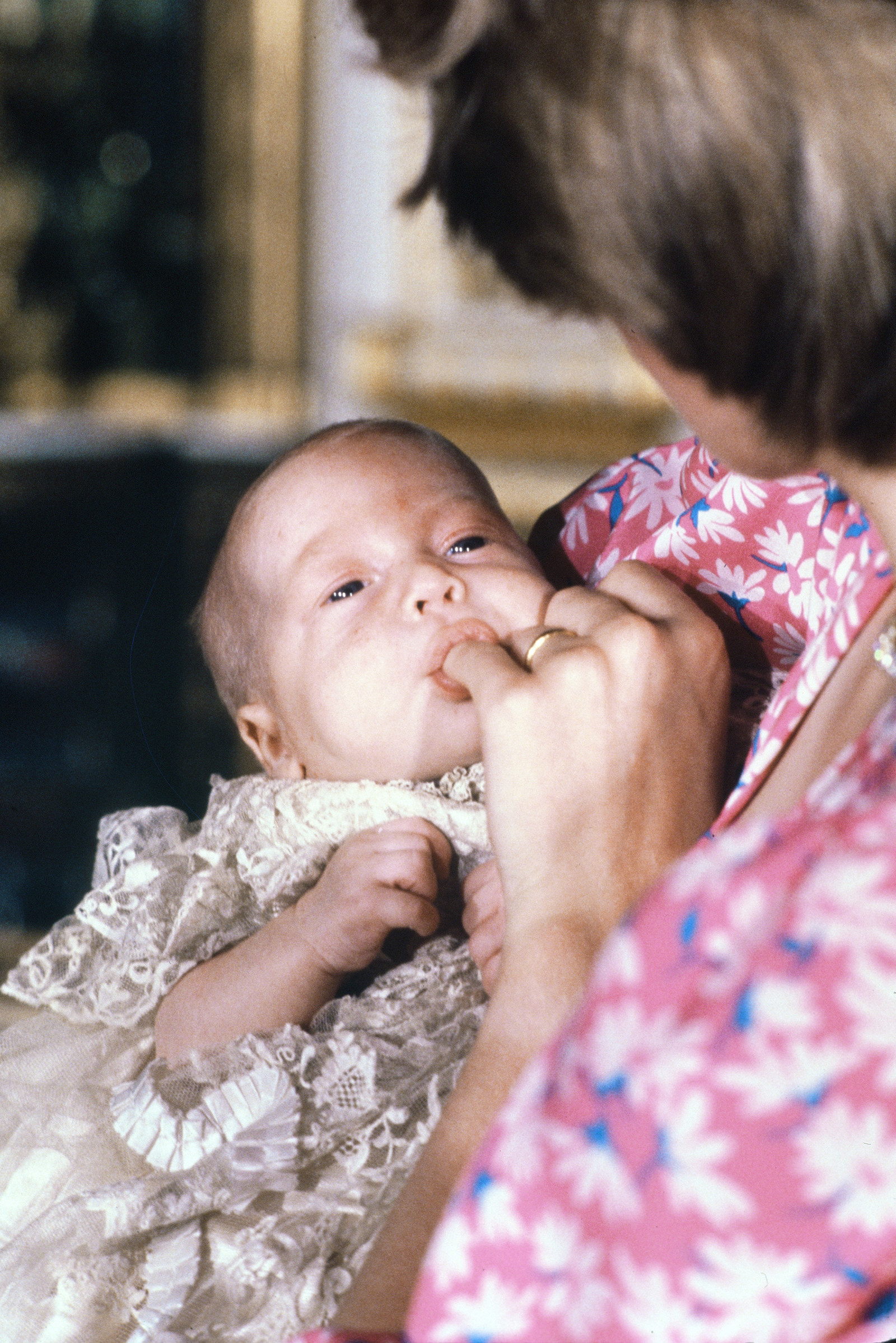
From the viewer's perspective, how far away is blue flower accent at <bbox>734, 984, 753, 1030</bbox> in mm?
333

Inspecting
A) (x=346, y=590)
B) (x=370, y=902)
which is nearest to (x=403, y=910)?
(x=370, y=902)

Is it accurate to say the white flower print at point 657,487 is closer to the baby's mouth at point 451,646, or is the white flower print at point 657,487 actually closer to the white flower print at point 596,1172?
the baby's mouth at point 451,646

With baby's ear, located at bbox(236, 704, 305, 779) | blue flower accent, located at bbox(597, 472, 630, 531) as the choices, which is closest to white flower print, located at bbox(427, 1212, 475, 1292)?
baby's ear, located at bbox(236, 704, 305, 779)

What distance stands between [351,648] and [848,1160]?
56 cm

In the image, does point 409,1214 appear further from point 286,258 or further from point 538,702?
point 286,258

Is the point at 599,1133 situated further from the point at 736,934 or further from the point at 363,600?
the point at 363,600

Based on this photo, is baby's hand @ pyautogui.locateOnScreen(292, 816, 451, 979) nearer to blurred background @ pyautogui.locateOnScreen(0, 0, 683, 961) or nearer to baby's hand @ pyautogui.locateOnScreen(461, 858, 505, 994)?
baby's hand @ pyautogui.locateOnScreen(461, 858, 505, 994)

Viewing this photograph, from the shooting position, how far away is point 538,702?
630 mm

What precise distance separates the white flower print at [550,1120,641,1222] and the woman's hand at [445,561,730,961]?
240 mm

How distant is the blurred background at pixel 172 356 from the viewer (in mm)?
2758

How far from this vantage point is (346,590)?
89 centimetres

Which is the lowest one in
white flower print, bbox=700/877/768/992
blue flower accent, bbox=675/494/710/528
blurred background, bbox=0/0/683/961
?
blurred background, bbox=0/0/683/961

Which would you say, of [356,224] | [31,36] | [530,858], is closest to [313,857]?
[530,858]

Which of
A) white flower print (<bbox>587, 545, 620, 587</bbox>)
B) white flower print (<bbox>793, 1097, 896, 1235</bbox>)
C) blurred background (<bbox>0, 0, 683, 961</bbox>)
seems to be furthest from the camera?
blurred background (<bbox>0, 0, 683, 961</bbox>)
